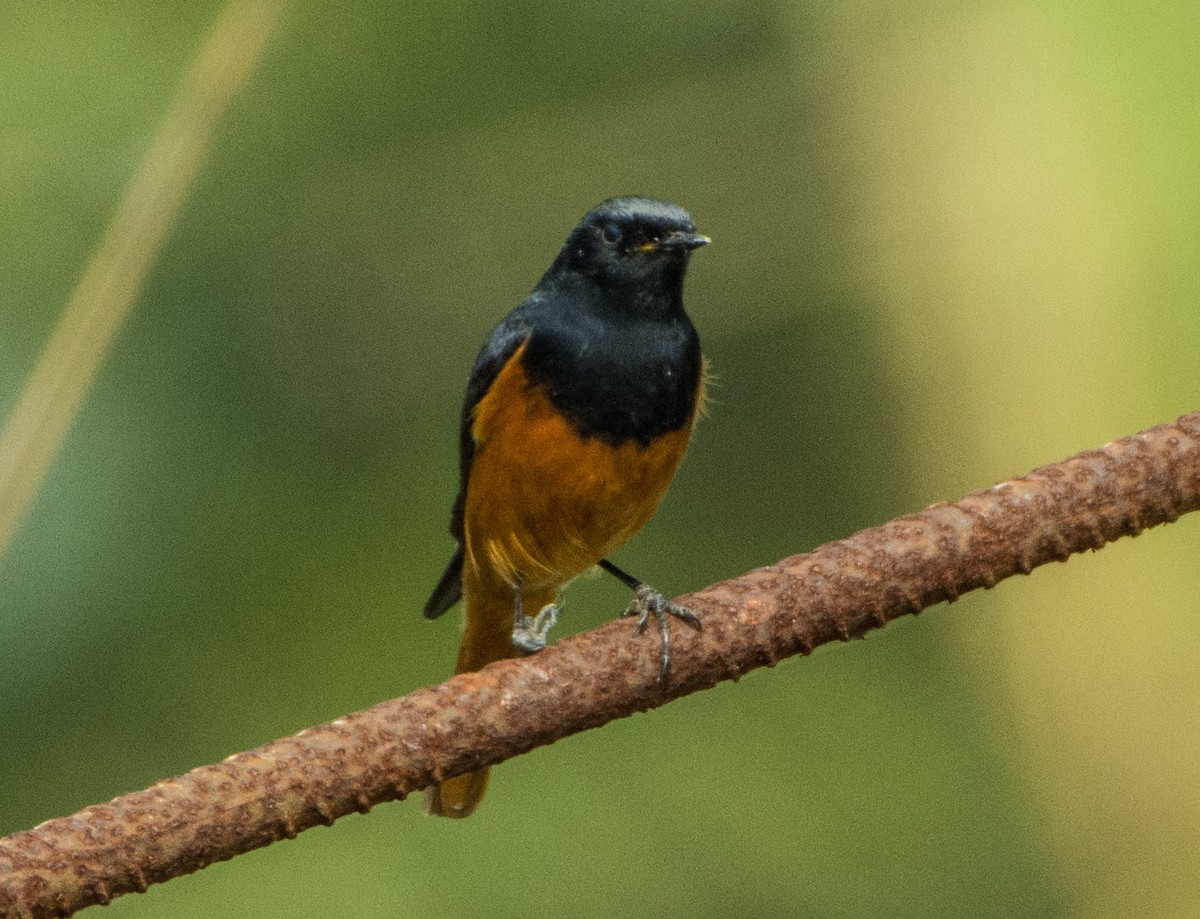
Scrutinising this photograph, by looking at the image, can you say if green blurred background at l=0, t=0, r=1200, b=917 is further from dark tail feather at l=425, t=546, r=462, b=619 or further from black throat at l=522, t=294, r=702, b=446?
black throat at l=522, t=294, r=702, b=446

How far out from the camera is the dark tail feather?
13.6ft

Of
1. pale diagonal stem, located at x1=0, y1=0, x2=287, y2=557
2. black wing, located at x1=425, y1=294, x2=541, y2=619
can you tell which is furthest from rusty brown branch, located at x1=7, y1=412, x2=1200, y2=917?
black wing, located at x1=425, y1=294, x2=541, y2=619

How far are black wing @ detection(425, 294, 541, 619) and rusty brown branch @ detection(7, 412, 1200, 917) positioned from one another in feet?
7.93

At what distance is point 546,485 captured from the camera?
4312mm

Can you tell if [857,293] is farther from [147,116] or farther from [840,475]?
[147,116]

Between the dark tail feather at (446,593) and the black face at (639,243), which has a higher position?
the black face at (639,243)

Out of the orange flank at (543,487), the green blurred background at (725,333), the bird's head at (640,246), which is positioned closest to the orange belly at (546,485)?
the orange flank at (543,487)

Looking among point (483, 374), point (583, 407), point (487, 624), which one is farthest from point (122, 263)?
point (487, 624)

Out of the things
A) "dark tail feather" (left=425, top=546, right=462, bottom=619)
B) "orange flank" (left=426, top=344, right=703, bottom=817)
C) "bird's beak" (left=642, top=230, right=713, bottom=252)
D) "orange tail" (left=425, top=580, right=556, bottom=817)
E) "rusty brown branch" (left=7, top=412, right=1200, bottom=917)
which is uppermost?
"bird's beak" (left=642, top=230, right=713, bottom=252)

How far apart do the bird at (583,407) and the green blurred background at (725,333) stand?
0.46ft

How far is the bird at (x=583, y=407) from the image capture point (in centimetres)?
426

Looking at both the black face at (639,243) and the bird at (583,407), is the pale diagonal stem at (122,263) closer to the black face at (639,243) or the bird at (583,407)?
the bird at (583,407)

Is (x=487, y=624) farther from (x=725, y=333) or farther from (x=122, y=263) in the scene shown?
(x=122, y=263)

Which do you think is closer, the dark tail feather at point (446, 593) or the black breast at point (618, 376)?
the dark tail feather at point (446, 593)
